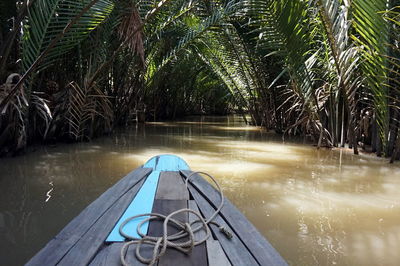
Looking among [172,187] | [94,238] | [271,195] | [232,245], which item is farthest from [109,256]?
[271,195]

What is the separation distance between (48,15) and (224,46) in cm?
492

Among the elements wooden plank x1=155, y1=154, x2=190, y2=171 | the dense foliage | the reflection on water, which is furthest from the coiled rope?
the dense foliage

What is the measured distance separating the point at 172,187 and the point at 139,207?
12.1 inches

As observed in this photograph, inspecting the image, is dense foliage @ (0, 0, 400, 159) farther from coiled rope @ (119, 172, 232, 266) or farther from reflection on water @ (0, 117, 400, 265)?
coiled rope @ (119, 172, 232, 266)

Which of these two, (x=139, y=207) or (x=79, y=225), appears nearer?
(x=79, y=225)

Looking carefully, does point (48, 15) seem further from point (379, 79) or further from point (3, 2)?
point (379, 79)

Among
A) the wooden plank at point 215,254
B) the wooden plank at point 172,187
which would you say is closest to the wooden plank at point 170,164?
the wooden plank at point 172,187

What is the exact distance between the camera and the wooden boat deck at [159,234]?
111cm

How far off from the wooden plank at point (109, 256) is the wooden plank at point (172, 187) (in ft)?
1.70

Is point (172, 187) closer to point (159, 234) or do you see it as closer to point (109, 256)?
point (159, 234)

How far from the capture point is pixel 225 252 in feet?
3.90

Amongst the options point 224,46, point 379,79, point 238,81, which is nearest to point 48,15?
point 379,79

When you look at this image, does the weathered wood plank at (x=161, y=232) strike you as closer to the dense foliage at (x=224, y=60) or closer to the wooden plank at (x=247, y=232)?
the wooden plank at (x=247, y=232)

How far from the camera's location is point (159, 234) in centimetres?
129
